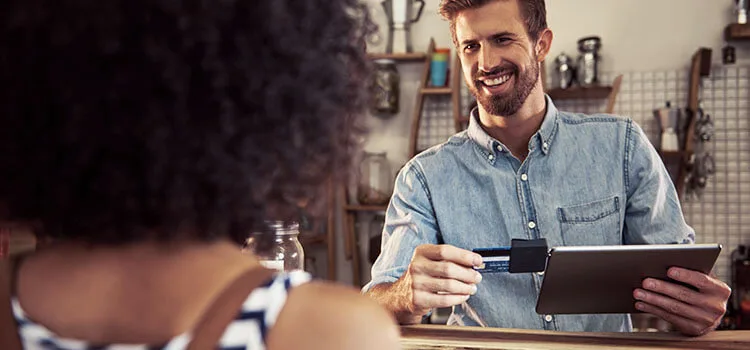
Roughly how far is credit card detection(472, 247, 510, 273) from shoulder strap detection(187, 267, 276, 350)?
3.18ft

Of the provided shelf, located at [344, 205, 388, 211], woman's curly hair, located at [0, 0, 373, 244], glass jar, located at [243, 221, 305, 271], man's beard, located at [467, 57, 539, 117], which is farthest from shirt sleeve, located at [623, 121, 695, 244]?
shelf, located at [344, 205, 388, 211]

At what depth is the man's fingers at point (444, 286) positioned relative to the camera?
59.4 inches

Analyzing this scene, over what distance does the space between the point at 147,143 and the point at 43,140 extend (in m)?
0.08

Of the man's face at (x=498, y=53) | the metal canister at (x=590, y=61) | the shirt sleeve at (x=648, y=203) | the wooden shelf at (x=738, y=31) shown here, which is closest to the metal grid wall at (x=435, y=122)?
the metal canister at (x=590, y=61)

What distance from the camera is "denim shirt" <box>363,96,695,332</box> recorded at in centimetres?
184

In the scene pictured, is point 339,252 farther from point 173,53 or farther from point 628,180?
point 173,53

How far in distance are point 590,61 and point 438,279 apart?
2.72 m

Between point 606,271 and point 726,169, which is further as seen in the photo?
point 726,169

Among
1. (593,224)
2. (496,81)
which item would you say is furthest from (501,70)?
(593,224)

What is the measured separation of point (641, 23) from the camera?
402 cm

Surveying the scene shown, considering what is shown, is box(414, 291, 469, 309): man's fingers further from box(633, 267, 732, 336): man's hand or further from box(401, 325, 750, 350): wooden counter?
box(633, 267, 732, 336): man's hand

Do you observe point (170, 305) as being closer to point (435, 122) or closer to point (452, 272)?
→ point (452, 272)

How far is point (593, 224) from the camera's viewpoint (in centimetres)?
188

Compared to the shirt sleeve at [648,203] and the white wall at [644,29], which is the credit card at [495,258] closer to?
the shirt sleeve at [648,203]
